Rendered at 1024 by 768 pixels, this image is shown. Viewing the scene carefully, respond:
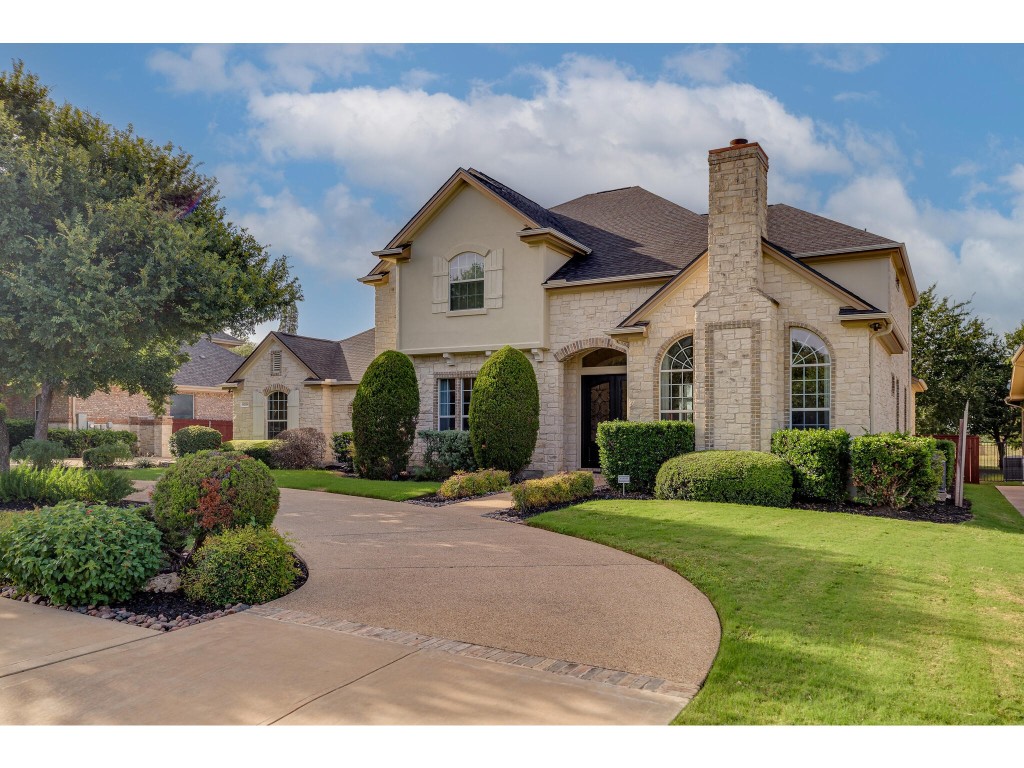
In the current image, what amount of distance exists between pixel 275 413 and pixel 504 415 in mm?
11764

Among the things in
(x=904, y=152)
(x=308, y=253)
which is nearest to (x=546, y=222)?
(x=308, y=253)

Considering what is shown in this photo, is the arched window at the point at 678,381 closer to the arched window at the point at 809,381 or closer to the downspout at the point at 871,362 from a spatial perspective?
the arched window at the point at 809,381

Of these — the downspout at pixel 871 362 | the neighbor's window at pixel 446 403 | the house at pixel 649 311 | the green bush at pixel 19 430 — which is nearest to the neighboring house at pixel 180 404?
the green bush at pixel 19 430

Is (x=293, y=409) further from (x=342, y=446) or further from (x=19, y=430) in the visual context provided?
(x=19, y=430)

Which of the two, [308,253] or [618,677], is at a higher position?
[308,253]

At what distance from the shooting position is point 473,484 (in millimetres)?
13477

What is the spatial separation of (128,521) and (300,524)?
3.69 m

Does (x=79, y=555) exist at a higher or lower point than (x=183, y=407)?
lower

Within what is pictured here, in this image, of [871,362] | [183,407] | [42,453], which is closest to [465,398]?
[42,453]

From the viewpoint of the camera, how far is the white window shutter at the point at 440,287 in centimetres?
1873

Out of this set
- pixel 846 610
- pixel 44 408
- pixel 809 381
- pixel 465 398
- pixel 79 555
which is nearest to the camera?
pixel 846 610

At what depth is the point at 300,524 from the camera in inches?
399

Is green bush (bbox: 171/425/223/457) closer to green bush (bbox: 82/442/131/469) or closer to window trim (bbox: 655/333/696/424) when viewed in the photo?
green bush (bbox: 82/442/131/469)

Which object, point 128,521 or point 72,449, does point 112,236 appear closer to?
point 128,521
